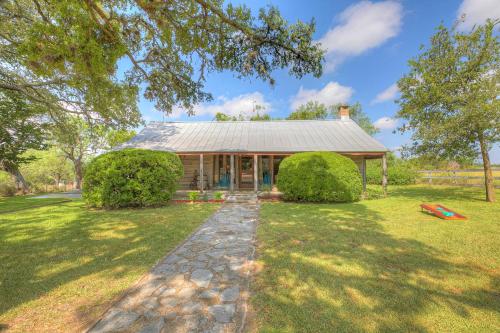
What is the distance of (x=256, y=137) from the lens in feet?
46.9

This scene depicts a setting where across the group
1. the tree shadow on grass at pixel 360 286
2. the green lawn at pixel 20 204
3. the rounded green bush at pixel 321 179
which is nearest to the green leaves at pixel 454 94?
the rounded green bush at pixel 321 179

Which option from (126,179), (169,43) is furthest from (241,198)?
(169,43)

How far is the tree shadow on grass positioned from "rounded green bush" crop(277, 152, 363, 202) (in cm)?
453

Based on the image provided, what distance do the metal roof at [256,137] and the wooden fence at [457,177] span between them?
724 cm

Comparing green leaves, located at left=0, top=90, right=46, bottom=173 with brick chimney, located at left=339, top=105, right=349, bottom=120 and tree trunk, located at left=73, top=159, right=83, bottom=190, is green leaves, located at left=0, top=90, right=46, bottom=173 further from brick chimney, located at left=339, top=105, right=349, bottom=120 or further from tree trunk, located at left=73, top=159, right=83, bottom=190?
brick chimney, located at left=339, top=105, right=349, bottom=120

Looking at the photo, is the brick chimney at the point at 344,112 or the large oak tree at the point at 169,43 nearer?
the large oak tree at the point at 169,43

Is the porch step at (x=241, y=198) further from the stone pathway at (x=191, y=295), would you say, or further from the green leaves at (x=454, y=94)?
the green leaves at (x=454, y=94)

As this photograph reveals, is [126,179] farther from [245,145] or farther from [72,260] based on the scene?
[245,145]

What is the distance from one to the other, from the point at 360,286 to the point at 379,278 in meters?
0.44

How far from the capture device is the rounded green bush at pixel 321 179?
379 inches

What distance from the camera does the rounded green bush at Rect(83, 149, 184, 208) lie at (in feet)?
27.5

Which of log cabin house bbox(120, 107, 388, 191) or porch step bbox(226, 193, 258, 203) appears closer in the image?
porch step bbox(226, 193, 258, 203)

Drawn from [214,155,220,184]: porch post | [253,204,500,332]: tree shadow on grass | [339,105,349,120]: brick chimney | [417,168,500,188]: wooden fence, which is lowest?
[253,204,500,332]: tree shadow on grass

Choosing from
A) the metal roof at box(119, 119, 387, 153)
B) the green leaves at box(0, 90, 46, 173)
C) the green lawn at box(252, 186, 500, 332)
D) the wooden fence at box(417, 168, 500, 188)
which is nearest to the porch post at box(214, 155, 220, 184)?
the metal roof at box(119, 119, 387, 153)
